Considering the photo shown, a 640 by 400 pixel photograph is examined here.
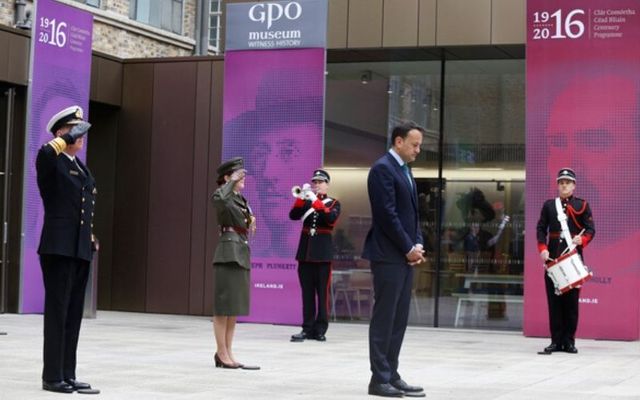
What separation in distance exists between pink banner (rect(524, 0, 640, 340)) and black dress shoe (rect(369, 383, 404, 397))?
6.59 meters

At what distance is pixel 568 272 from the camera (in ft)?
40.6

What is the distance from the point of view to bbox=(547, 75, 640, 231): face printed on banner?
568 inches

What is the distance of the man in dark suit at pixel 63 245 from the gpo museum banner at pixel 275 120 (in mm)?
7357

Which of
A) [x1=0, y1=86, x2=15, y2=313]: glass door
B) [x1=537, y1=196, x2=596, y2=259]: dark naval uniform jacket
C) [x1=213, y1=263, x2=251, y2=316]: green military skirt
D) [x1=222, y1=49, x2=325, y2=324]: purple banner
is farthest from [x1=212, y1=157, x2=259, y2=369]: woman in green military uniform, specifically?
[x1=0, y1=86, x2=15, y2=313]: glass door

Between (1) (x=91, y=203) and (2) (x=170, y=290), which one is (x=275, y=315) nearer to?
(2) (x=170, y=290)

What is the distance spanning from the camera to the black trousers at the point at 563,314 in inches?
499

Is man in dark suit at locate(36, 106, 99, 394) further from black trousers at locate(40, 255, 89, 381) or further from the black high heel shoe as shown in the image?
the black high heel shoe

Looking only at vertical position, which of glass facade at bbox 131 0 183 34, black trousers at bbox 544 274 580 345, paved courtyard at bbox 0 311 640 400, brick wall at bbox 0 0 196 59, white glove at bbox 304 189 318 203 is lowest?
paved courtyard at bbox 0 311 640 400

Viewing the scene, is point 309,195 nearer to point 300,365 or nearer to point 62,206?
point 300,365

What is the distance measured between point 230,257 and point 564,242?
434cm

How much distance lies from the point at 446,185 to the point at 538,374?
6.11 metres

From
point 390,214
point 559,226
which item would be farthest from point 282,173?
point 390,214

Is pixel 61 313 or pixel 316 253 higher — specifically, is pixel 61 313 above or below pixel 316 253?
below

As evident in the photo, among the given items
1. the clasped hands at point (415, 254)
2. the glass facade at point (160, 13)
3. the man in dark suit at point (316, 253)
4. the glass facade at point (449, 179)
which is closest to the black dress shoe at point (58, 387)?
the clasped hands at point (415, 254)
